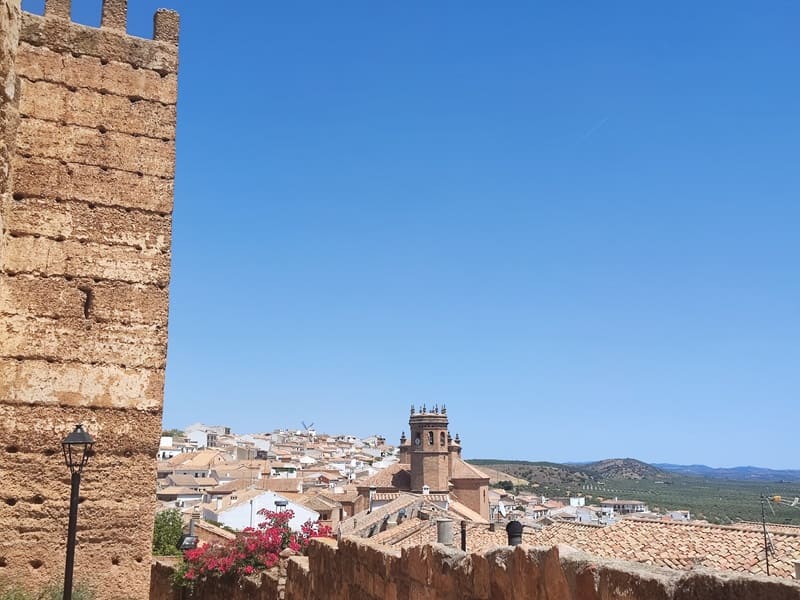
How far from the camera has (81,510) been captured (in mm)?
9430

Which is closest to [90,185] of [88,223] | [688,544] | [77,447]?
[88,223]

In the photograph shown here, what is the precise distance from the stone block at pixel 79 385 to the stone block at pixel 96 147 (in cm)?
253

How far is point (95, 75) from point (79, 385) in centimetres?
393

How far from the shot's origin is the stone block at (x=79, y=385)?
30.7 ft

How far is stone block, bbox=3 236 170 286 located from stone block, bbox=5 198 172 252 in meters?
0.09

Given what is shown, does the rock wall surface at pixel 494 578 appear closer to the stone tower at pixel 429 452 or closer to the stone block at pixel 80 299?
the stone block at pixel 80 299

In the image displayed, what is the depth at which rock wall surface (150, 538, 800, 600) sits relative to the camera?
334cm

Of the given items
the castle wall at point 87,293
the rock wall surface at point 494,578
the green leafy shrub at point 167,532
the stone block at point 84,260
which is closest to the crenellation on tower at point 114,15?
the castle wall at point 87,293

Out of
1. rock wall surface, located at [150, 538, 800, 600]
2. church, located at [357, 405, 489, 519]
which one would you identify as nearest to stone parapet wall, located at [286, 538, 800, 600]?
rock wall surface, located at [150, 538, 800, 600]

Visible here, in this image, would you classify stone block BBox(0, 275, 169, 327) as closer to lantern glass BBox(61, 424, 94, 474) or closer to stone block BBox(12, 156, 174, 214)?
stone block BBox(12, 156, 174, 214)

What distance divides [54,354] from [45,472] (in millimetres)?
1356

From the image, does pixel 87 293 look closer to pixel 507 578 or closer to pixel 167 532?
pixel 507 578

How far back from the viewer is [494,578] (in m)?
4.98

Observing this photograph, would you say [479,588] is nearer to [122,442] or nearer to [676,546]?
[122,442]
